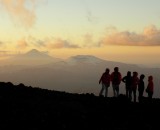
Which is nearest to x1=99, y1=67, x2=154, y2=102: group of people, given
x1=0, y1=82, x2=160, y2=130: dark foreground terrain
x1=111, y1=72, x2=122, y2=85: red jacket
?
x1=111, y1=72, x2=122, y2=85: red jacket

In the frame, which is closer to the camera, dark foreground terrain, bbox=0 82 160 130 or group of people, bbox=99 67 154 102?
dark foreground terrain, bbox=0 82 160 130

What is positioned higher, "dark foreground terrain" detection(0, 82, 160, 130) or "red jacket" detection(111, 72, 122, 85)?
"red jacket" detection(111, 72, 122, 85)

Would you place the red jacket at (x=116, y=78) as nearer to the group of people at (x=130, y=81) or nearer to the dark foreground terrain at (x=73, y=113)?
the group of people at (x=130, y=81)

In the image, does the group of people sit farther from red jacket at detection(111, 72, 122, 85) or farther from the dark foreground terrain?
the dark foreground terrain

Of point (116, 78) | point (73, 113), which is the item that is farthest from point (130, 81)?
point (73, 113)

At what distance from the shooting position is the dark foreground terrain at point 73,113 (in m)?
23.3

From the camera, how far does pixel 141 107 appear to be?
31.6 metres

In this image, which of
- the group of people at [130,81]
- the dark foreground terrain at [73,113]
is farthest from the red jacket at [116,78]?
the dark foreground terrain at [73,113]

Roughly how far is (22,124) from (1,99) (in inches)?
262

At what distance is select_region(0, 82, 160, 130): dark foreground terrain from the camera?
76.5 ft

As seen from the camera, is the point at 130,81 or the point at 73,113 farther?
the point at 130,81

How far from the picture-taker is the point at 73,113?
85.7 ft

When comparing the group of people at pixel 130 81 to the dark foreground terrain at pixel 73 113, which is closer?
the dark foreground terrain at pixel 73 113

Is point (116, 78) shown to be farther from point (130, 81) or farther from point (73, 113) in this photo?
point (73, 113)
